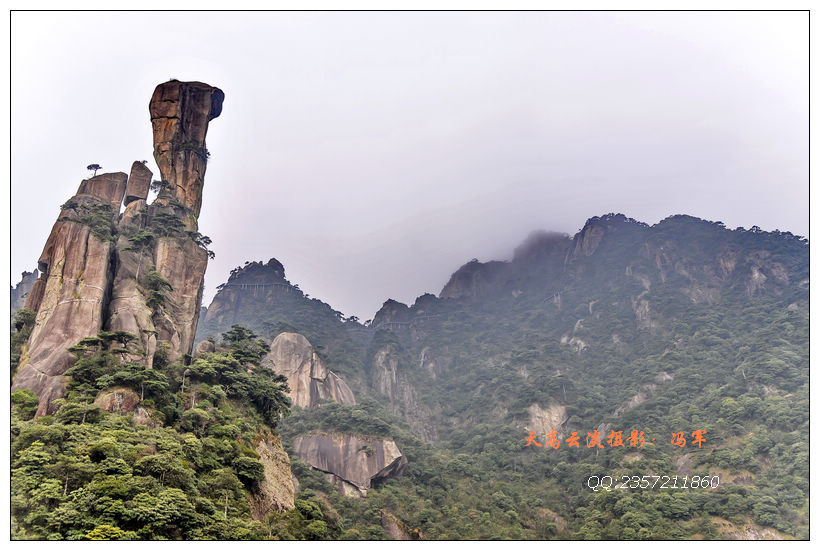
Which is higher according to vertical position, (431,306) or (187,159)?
(431,306)

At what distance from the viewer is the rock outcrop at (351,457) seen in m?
40.6

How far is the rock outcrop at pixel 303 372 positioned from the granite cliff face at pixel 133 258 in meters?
22.3

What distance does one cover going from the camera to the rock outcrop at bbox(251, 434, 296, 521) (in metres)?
20.2

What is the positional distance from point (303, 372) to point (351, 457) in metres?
14.6

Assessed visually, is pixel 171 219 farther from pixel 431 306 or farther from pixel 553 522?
pixel 431 306

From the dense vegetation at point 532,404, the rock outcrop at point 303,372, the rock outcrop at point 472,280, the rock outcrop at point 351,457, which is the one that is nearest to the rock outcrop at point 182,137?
the dense vegetation at point 532,404

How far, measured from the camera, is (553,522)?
37.1 metres

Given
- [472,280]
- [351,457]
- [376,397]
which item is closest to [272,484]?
[351,457]

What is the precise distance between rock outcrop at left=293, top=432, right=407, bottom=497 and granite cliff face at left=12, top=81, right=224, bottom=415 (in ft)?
54.4

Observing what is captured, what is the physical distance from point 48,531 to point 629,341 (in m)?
66.9

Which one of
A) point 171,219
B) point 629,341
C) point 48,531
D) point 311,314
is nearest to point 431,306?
point 311,314

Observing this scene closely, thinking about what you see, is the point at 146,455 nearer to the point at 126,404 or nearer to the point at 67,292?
the point at 126,404

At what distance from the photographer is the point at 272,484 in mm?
22469

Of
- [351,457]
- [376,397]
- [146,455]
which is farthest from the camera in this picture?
[376,397]
